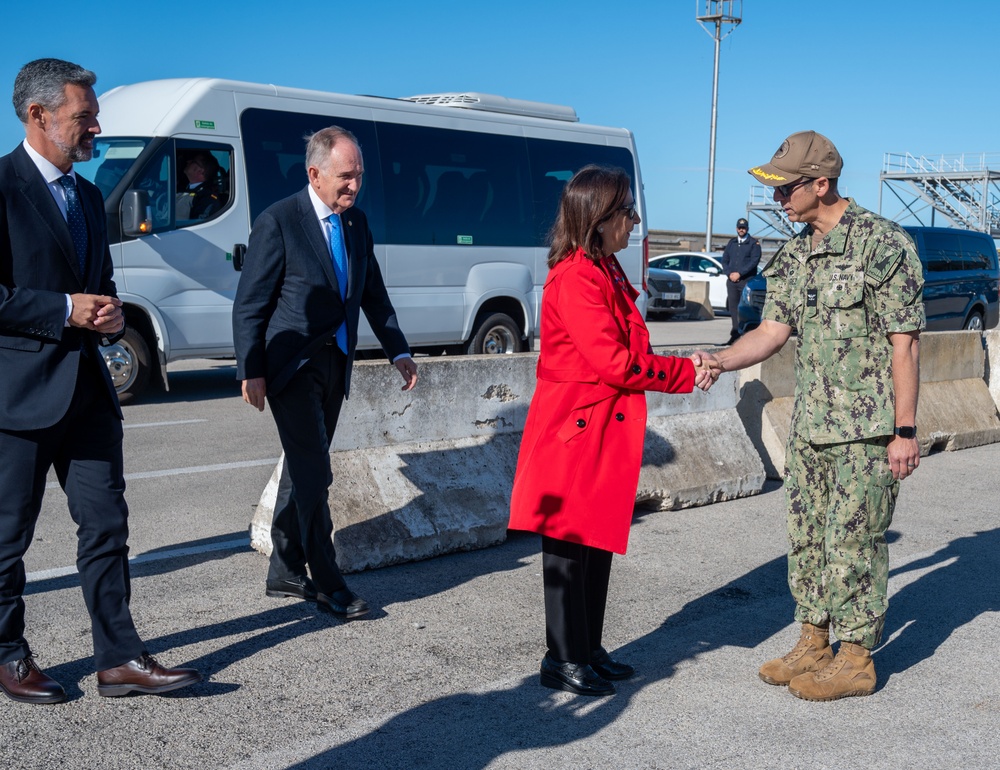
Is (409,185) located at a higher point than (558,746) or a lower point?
higher

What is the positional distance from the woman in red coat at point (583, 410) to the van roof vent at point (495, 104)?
378 inches

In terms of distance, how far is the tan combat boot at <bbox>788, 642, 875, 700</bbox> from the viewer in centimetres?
406

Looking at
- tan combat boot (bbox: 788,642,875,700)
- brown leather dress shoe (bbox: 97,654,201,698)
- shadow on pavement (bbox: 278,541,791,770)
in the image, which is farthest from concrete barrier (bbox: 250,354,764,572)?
tan combat boot (bbox: 788,642,875,700)

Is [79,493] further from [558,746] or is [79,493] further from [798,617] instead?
[798,617]

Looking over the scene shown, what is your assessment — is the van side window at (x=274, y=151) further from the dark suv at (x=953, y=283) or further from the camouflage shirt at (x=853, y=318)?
the dark suv at (x=953, y=283)

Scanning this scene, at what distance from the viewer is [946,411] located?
927 centimetres

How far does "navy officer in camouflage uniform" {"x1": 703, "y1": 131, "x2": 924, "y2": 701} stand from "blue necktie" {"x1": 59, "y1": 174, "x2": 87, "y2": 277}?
242 cm

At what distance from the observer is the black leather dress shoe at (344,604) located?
4.77 meters

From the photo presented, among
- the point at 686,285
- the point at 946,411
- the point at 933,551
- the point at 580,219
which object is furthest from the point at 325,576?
the point at 686,285

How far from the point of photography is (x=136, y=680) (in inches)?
153

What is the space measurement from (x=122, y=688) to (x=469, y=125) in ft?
33.4

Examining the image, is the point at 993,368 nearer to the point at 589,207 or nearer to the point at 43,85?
the point at 589,207

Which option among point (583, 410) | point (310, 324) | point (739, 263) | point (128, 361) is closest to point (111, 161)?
point (128, 361)

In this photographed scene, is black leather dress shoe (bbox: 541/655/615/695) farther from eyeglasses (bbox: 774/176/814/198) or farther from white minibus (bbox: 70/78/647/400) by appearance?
white minibus (bbox: 70/78/647/400)
